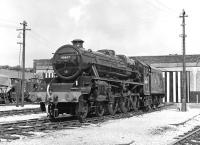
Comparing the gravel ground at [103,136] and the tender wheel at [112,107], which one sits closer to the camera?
the gravel ground at [103,136]

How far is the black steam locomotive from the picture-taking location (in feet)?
54.1

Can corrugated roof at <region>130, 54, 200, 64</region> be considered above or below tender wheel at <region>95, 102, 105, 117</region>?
above

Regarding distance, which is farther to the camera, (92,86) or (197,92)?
(197,92)

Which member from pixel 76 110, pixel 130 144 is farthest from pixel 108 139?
pixel 76 110

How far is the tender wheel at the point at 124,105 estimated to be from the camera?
2145cm

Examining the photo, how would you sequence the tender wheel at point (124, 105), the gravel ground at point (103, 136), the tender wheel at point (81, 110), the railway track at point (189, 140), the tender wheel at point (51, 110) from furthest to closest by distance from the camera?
the tender wheel at point (124, 105) → the tender wheel at point (51, 110) → the tender wheel at point (81, 110) → the gravel ground at point (103, 136) → the railway track at point (189, 140)

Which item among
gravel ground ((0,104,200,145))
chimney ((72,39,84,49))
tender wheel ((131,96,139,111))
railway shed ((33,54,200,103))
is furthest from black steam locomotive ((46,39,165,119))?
railway shed ((33,54,200,103))

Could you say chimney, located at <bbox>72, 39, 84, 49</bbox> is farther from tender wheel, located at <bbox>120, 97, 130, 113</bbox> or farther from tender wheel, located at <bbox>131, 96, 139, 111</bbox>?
tender wheel, located at <bbox>131, 96, 139, 111</bbox>

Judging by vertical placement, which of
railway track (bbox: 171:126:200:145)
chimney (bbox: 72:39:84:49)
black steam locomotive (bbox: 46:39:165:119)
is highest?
chimney (bbox: 72:39:84:49)

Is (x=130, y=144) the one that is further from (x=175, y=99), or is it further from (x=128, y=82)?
(x=175, y=99)

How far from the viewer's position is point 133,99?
23562mm

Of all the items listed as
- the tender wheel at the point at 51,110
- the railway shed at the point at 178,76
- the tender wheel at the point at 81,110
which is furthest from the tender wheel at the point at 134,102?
the railway shed at the point at 178,76

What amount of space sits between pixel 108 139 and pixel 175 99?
3512cm

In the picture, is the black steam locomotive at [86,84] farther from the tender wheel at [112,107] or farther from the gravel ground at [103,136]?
the gravel ground at [103,136]
